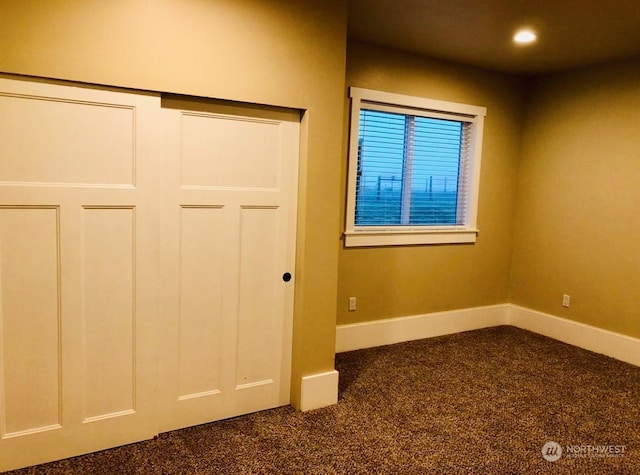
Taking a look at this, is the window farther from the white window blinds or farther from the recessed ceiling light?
the recessed ceiling light

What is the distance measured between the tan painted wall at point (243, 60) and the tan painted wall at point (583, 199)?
2592 millimetres

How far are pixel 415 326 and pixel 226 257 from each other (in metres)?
2.23

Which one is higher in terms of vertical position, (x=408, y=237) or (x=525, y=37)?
(x=525, y=37)

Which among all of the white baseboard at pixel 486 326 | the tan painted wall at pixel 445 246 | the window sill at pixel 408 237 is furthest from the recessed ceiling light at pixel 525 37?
the white baseboard at pixel 486 326

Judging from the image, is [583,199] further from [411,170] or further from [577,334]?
[411,170]

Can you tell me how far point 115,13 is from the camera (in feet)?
6.93

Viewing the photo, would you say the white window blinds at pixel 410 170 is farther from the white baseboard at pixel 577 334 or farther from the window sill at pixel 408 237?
the white baseboard at pixel 577 334

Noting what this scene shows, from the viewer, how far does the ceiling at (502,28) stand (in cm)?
285

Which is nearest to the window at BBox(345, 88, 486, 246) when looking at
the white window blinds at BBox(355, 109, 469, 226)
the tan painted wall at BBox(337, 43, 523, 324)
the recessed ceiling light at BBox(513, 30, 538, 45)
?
the white window blinds at BBox(355, 109, 469, 226)

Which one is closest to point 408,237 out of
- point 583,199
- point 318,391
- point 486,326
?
point 486,326

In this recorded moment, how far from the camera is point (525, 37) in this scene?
133 inches

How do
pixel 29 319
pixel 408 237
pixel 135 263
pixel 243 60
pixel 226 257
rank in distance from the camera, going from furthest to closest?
1. pixel 408 237
2. pixel 226 257
3. pixel 243 60
4. pixel 135 263
5. pixel 29 319

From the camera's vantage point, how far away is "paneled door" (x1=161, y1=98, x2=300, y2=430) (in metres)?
2.44

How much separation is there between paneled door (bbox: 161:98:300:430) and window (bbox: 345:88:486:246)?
44.9 inches
